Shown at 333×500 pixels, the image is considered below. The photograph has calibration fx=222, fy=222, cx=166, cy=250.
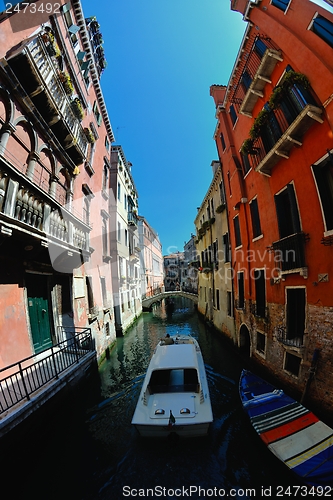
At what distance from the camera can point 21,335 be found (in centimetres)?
673

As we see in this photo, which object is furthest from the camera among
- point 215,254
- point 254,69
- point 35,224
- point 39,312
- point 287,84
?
point 215,254

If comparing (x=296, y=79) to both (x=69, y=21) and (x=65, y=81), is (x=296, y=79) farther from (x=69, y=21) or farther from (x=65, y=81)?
(x=69, y=21)

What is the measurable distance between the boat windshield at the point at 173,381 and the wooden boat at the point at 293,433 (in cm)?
165

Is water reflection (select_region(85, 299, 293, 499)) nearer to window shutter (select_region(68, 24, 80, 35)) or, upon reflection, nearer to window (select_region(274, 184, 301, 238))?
window (select_region(274, 184, 301, 238))

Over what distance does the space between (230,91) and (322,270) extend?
11641 mm

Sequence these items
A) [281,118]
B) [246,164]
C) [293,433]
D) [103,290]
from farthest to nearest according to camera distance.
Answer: [103,290], [246,164], [281,118], [293,433]

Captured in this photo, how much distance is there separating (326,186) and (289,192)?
1.19 meters

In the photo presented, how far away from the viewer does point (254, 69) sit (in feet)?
31.9

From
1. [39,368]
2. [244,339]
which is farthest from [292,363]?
[39,368]

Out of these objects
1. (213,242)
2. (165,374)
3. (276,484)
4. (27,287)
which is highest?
(213,242)

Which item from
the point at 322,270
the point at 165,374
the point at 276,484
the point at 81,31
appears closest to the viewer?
the point at 276,484

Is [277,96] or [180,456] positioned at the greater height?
[277,96]

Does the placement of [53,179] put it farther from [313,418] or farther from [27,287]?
Answer: [313,418]

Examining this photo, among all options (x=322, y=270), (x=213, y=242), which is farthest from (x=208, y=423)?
(x=213, y=242)
